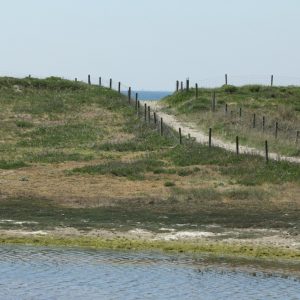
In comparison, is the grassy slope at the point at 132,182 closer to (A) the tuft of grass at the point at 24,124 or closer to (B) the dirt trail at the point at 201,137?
(A) the tuft of grass at the point at 24,124

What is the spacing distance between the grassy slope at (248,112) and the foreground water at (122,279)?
20535 millimetres

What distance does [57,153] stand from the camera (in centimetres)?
4588

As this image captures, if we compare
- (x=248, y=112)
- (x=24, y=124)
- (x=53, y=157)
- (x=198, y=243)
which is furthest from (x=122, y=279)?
(x=248, y=112)

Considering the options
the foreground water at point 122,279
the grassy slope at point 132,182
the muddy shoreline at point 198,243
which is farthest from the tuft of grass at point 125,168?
the foreground water at point 122,279

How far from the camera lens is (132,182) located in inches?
1444

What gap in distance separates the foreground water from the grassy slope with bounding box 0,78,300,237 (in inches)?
162

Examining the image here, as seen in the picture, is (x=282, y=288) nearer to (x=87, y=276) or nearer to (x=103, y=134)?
(x=87, y=276)

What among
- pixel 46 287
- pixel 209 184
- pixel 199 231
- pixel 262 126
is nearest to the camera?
pixel 46 287

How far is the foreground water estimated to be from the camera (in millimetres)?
19594

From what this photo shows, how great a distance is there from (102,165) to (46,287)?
20628 mm

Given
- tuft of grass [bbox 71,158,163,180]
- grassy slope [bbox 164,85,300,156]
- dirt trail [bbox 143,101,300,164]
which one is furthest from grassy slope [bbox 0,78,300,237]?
grassy slope [bbox 164,85,300,156]

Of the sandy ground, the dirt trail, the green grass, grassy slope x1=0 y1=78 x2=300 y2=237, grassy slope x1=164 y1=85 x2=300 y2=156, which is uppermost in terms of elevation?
grassy slope x1=164 y1=85 x2=300 y2=156

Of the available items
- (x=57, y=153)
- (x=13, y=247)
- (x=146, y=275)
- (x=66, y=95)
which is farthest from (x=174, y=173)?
(x=66, y=95)

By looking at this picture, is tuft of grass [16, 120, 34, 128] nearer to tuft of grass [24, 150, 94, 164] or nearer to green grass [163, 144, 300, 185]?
tuft of grass [24, 150, 94, 164]
